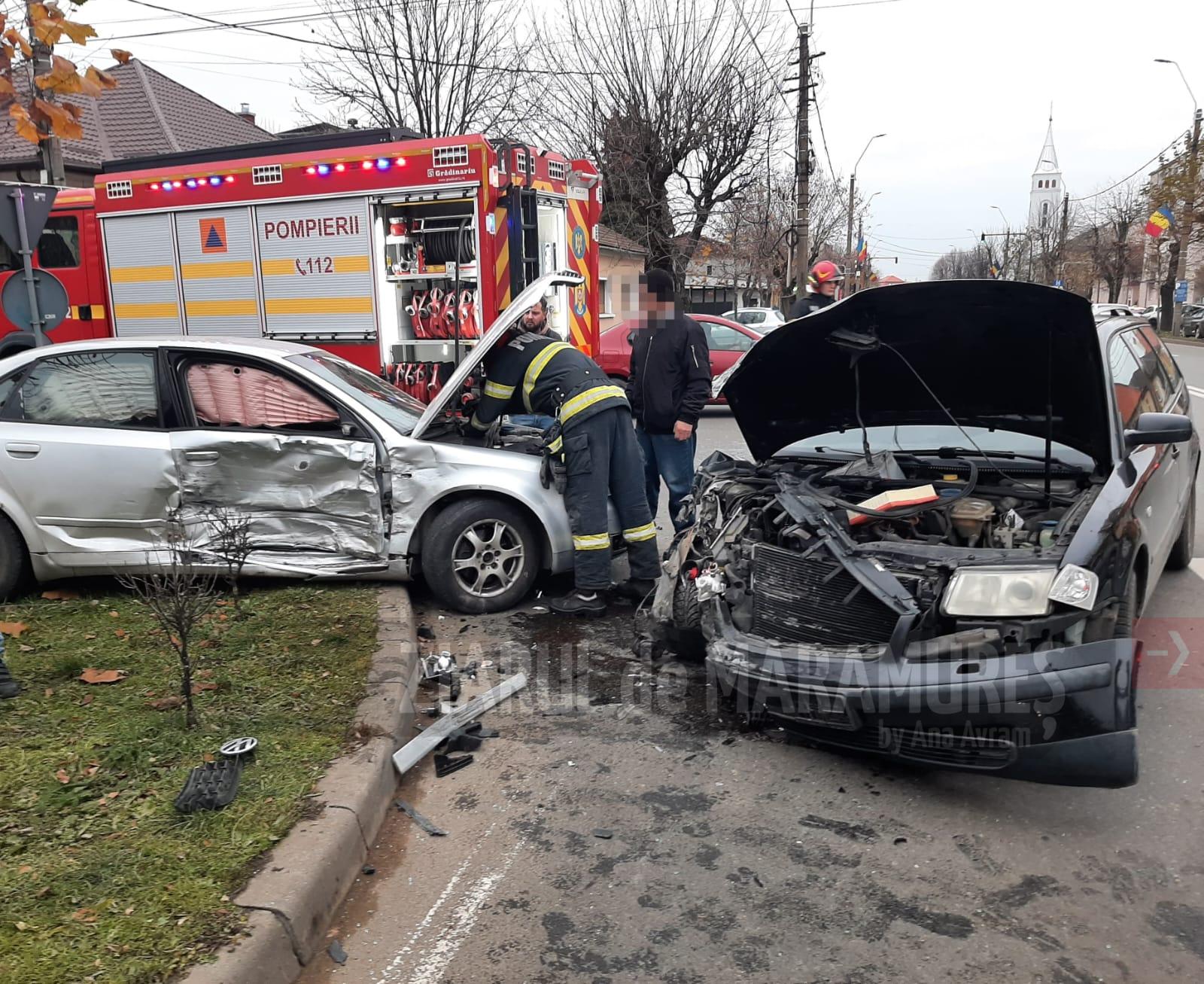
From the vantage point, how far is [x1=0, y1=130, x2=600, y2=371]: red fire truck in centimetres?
862

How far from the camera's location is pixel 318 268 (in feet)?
30.3

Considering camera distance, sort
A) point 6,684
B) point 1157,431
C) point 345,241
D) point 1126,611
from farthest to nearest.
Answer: point 345,241 → point 6,684 → point 1157,431 → point 1126,611

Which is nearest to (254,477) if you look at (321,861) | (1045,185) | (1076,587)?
(321,861)

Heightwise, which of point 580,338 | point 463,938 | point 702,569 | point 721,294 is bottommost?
point 463,938

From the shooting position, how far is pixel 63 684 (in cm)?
415

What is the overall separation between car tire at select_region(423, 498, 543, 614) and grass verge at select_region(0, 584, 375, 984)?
1.49 feet

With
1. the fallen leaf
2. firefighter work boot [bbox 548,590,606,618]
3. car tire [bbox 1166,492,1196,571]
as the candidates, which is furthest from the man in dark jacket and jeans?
the fallen leaf

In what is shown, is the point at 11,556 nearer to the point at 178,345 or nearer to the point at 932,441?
the point at 178,345

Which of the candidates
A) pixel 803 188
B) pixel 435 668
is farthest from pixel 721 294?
pixel 435 668

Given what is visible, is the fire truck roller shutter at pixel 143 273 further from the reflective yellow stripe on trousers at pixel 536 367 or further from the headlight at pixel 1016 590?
the headlight at pixel 1016 590

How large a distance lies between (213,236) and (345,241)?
1687 millimetres

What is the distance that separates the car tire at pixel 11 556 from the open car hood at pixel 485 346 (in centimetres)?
229

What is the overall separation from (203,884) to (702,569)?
2304 millimetres

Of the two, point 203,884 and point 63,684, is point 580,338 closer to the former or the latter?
point 63,684
